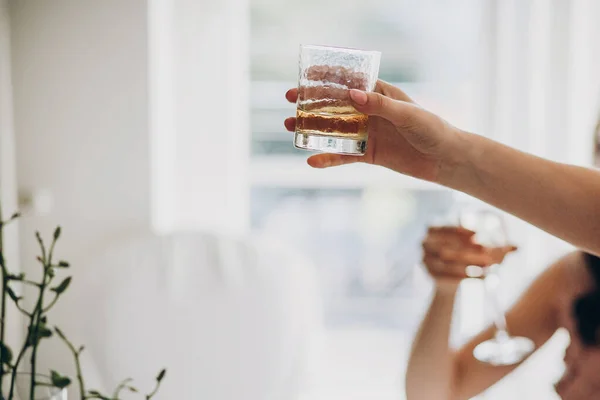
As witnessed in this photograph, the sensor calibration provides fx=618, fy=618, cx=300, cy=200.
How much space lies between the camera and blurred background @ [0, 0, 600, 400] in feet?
4.66

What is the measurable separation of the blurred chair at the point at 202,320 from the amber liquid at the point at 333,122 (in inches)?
27.3

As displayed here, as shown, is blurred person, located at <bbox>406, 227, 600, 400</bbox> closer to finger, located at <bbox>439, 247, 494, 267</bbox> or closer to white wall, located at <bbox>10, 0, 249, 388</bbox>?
finger, located at <bbox>439, 247, 494, 267</bbox>

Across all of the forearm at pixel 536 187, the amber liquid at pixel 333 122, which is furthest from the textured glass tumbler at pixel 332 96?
the forearm at pixel 536 187

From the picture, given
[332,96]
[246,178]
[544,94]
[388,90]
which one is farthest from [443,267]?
[246,178]

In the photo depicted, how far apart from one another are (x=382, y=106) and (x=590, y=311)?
0.82 m

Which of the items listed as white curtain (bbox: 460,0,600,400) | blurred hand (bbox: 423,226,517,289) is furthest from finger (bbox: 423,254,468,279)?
white curtain (bbox: 460,0,600,400)

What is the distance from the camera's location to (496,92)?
1.94m

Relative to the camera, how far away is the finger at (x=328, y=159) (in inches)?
38.5

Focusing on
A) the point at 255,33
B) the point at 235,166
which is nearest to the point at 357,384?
the point at 235,166

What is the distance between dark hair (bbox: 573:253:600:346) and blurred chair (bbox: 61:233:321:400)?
0.59m

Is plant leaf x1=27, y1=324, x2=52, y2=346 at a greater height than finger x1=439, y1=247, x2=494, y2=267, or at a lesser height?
greater

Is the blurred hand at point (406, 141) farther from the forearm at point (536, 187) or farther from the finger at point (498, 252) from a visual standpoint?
the finger at point (498, 252)

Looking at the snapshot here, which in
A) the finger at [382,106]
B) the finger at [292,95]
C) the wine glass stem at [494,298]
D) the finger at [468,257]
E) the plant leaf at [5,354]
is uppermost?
the finger at [292,95]

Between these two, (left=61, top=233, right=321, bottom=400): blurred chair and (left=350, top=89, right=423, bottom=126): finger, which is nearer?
(left=350, top=89, right=423, bottom=126): finger
